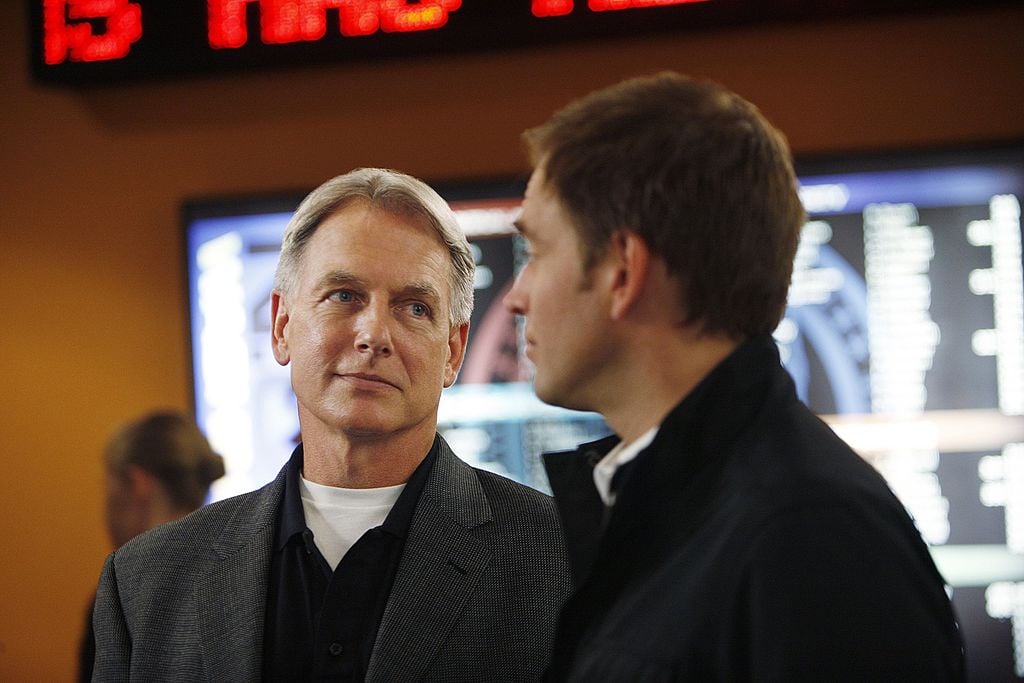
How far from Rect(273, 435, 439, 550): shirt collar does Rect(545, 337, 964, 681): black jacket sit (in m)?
0.35

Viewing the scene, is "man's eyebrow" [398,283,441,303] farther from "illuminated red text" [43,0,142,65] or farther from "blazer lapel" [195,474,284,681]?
"illuminated red text" [43,0,142,65]

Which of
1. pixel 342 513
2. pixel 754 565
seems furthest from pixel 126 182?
pixel 754 565

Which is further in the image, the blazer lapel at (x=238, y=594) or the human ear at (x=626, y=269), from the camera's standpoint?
the blazer lapel at (x=238, y=594)

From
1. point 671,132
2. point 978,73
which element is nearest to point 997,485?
point 978,73

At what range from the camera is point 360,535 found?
1366mm

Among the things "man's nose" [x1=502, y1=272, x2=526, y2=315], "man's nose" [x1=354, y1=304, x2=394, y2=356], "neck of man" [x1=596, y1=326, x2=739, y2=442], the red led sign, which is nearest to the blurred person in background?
the red led sign

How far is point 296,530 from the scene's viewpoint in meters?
1.36

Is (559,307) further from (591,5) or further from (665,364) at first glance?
(591,5)

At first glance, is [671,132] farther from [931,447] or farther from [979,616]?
[979,616]

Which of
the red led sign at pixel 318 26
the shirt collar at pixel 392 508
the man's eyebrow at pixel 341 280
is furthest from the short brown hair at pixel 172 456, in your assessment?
the man's eyebrow at pixel 341 280

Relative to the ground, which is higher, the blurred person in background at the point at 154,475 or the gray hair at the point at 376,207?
the gray hair at the point at 376,207

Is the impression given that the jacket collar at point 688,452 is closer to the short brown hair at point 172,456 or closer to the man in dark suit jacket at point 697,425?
the man in dark suit jacket at point 697,425

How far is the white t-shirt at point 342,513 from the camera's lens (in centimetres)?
136

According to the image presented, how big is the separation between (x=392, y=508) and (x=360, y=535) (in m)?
0.05
